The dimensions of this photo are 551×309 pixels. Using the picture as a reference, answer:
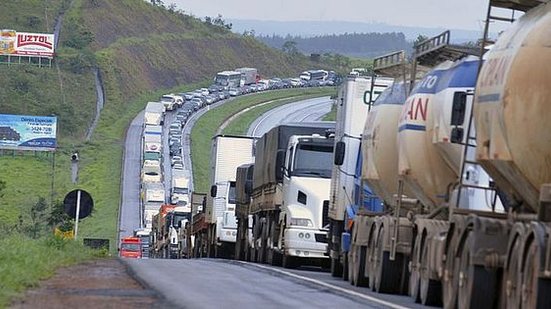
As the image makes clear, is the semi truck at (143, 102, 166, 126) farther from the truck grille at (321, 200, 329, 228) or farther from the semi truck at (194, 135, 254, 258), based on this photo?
the truck grille at (321, 200, 329, 228)

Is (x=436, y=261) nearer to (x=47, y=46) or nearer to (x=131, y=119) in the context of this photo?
(x=131, y=119)

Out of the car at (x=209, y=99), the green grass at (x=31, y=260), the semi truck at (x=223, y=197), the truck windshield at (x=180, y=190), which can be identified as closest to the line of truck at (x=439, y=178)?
the green grass at (x=31, y=260)

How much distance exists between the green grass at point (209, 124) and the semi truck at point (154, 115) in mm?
2835

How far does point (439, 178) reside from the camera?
22.1 metres

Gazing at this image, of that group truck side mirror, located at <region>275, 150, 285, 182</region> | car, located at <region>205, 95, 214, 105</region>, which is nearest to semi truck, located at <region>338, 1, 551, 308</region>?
truck side mirror, located at <region>275, 150, 285, 182</region>

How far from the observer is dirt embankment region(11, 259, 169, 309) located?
18.5 metres

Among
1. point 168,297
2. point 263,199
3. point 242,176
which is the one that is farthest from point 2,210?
point 168,297

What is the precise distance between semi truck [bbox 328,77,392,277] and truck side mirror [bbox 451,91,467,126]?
395 inches

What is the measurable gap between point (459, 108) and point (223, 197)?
3225cm

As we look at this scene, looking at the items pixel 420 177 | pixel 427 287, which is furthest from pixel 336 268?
pixel 427 287

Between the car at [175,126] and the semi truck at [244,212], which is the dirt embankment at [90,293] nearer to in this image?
the semi truck at [244,212]

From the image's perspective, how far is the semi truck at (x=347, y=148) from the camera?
102 feet

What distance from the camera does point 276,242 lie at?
38.3 metres

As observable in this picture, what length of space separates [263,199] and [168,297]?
2108 centimetres
